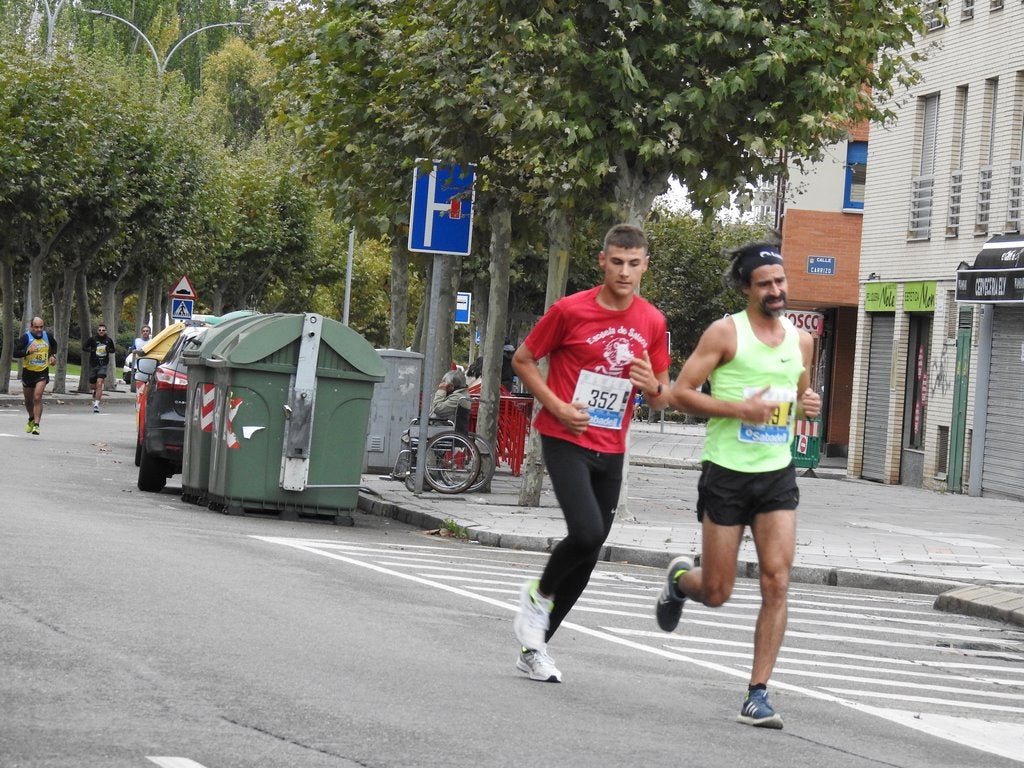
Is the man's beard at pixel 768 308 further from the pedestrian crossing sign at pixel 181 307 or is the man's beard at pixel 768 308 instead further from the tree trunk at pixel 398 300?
the pedestrian crossing sign at pixel 181 307

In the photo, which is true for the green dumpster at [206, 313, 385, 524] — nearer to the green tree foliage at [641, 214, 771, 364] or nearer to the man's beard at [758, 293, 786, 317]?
the man's beard at [758, 293, 786, 317]

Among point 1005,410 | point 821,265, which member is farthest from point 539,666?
point 821,265

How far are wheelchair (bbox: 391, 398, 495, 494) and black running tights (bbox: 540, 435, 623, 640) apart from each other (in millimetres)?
11958

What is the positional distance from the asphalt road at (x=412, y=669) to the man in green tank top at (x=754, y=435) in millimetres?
522

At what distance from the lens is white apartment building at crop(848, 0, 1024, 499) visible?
27.7 metres

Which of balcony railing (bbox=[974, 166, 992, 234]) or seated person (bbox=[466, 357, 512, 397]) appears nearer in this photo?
seated person (bbox=[466, 357, 512, 397])

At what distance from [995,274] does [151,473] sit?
13342 millimetres

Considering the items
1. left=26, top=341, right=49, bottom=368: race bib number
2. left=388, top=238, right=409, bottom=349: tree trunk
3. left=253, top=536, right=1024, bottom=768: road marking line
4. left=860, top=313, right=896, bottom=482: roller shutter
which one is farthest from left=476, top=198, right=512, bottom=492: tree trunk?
left=253, top=536, right=1024, bottom=768: road marking line

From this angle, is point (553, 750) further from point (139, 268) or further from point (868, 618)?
point (139, 268)

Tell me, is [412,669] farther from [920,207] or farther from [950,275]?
[920,207]

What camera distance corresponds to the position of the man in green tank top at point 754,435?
7.45 metres

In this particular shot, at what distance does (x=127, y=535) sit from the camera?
43.8 feet

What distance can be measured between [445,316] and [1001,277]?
799 cm

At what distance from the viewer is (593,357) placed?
319 inches
